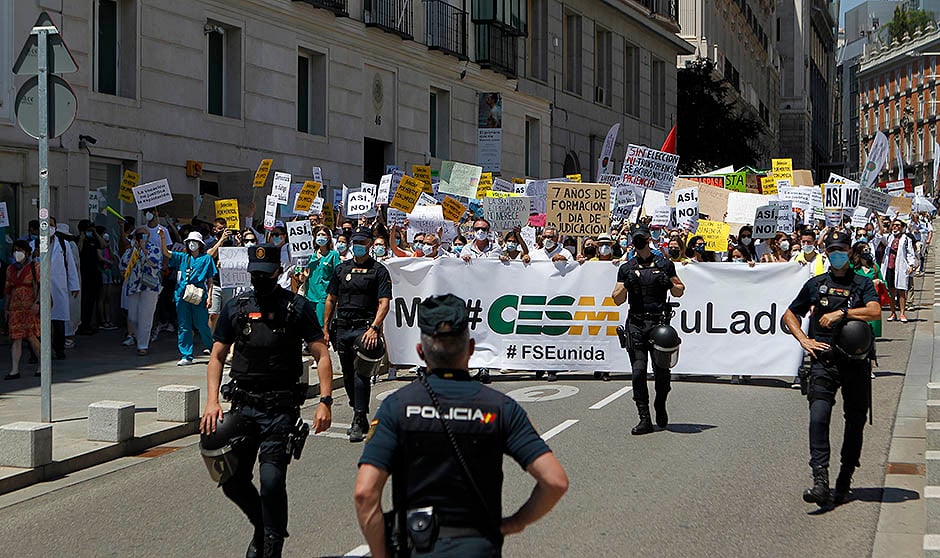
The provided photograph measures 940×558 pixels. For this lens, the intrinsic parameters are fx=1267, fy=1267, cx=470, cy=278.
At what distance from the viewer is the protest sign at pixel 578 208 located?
64.0 feet

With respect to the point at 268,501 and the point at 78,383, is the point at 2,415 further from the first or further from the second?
the point at 268,501

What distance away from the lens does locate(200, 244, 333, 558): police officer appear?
21.5ft

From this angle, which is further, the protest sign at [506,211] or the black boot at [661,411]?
the protest sign at [506,211]

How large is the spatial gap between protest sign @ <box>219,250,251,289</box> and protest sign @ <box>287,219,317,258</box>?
704 millimetres

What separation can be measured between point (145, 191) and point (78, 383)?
4.68 m

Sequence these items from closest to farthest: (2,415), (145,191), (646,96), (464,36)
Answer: (2,415)
(145,191)
(464,36)
(646,96)

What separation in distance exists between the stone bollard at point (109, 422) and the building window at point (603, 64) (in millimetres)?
36820

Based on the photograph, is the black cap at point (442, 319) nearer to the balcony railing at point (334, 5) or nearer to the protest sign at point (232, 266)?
the protest sign at point (232, 266)

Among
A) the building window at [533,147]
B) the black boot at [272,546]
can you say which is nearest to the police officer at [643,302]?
the black boot at [272,546]

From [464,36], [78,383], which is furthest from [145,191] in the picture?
[464,36]

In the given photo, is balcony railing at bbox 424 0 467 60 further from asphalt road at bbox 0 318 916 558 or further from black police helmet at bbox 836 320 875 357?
black police helmet at bbox 836 320 875 357

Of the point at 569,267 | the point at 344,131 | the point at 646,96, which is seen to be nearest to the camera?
the point at 569,267

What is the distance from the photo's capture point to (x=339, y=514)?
8172 millimetres

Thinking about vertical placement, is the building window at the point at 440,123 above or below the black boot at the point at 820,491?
above
